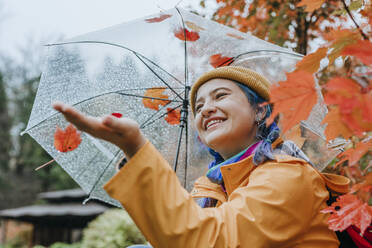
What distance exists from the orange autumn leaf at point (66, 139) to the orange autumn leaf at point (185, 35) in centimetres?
99

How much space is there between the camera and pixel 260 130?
1802 millimetres

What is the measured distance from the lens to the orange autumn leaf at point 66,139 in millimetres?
2158

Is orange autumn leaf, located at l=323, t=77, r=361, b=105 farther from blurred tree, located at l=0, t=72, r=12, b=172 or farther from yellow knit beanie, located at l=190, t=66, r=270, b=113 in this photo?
blurred tree, located at l=0, t=72, r=12, b=172

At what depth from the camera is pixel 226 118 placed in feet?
5.72

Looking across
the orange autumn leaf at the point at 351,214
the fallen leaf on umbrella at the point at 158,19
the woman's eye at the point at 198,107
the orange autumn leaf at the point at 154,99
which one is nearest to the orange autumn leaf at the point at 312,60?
the orange autumn leaf at the point at 351,214

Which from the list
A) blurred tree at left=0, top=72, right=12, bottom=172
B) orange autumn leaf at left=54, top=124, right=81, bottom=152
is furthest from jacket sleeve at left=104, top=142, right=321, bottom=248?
blurred tree at left=0, top=72, right=12, bottom=172

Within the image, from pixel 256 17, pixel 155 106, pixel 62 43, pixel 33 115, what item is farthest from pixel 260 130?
pixel 256 17

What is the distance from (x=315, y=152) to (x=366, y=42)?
1530 millimetres

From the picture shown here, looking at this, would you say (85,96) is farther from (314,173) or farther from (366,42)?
(366,42)

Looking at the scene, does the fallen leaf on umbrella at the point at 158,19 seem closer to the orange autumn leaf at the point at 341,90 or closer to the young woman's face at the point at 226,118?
the young woman's face at the point at 226,118

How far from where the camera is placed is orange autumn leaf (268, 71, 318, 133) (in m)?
0.91

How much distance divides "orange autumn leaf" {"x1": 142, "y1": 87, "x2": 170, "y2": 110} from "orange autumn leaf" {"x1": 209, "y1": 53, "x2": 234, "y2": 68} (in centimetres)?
42

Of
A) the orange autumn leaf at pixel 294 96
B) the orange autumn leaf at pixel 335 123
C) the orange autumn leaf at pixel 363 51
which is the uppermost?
the orange autumn leaf at pixel 363 51

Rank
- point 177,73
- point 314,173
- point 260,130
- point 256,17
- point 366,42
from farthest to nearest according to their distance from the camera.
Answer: point 256,17 → point 177,73 → point 260,130 → point 314,173 → point 366,42
